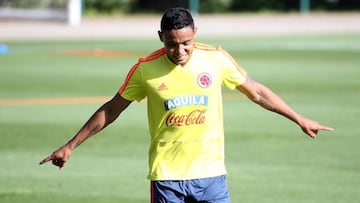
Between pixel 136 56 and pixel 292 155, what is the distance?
583 inches

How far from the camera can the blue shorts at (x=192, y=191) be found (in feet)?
24.6

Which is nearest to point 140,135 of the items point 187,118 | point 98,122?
point 98,122

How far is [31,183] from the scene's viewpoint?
1256 centimetres

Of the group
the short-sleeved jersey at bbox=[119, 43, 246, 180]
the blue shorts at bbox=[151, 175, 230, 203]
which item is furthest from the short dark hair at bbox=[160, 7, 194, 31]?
the blue shorts at bbox=[151, 175, 230, 203]

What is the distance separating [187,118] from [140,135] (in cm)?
843

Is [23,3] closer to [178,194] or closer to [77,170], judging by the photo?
[77,170]

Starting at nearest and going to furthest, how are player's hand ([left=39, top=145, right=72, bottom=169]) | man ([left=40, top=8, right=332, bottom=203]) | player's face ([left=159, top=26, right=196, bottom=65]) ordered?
1. player's face ([left=159, top=26, right=196, bottom=65])
2. man ([left=40, top=8, right=332, bottom=203])
3. player's hand ([left=39, top=145, right=72, bottom=169])

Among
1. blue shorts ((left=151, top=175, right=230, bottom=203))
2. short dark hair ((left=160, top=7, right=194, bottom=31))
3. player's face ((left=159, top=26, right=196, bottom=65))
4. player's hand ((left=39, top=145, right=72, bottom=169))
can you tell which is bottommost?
blue shorts ((left=151, top=175, right=230, bottom=203))

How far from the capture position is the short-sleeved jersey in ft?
24.6

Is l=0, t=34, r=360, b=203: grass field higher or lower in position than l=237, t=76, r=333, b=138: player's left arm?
lower

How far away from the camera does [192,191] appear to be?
750 centimetres

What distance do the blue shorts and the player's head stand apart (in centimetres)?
85

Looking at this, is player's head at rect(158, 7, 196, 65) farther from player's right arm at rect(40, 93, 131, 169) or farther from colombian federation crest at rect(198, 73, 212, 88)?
player's right arm at rect(40, 93, 131, 169)

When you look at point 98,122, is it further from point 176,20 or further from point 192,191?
point 176,20
